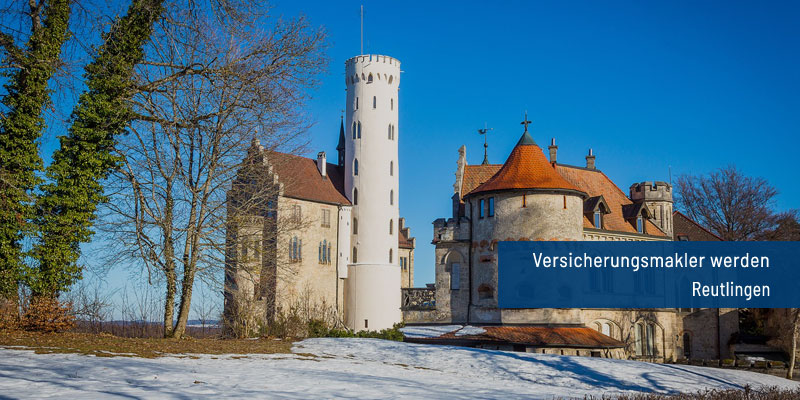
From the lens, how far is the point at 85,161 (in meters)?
23.4

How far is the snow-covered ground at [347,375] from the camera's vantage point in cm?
1360

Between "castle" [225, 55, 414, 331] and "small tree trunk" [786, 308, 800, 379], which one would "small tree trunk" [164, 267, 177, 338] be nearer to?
"small tree trunk" [786, 308, 800, 379]

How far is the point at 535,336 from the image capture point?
3875 centimetres

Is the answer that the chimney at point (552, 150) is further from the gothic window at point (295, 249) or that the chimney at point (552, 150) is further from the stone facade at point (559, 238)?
the gothic window at point (295, 249)

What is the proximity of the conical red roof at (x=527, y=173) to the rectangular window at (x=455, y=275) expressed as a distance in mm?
5046

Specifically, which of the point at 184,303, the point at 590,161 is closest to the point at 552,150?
the point at 590,161

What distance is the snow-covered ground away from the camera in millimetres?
13602

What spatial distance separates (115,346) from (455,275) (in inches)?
1142

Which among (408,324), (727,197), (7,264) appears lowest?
(408,324)

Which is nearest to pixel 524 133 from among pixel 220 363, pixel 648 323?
pixel 648 323

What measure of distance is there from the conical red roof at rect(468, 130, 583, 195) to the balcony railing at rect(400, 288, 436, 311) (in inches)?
552

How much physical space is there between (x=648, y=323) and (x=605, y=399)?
3735cm

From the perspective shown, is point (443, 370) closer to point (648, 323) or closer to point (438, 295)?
point (438, 295)

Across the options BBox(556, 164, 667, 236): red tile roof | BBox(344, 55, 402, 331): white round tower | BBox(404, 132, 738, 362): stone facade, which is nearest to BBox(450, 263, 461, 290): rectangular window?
BBox(404, 132, 738, 362): stone facade
